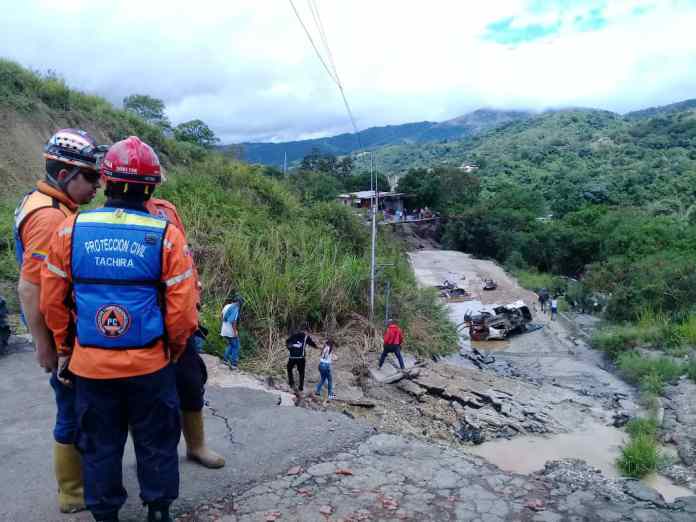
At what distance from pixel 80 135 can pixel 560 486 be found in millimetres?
3641

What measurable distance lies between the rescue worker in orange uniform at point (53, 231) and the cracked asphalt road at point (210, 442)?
31cm

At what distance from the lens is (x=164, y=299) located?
2.54 metres

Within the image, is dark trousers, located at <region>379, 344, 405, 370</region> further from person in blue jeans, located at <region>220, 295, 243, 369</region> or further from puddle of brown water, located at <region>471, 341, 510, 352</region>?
puddle of brown water, located at <region>471, 341, 510, 352</region>

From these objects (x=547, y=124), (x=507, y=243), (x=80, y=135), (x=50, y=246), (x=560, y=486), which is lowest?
(x=507, y=243)

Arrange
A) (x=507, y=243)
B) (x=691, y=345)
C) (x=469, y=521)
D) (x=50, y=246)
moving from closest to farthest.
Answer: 1. (x=50, y=246)
2. (x=469, y=521)
3. (x=691, y=345)
4. (x=507, y=243)

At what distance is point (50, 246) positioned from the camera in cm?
251

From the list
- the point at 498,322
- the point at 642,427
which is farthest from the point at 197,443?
the point at 498,322

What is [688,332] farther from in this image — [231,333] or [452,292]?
[452,292]

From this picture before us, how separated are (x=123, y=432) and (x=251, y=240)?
29.2ft

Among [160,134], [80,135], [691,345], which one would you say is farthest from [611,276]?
[80,135]

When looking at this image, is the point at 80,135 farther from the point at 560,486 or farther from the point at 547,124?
the point at 547,124

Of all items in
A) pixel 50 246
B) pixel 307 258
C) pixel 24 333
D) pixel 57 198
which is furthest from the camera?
pixel 307 258

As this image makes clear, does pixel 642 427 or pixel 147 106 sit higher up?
pixel 147 106

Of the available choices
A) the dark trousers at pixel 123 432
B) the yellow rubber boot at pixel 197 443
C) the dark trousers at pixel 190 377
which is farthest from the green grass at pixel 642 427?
the dark trousers at pixel 123 432
